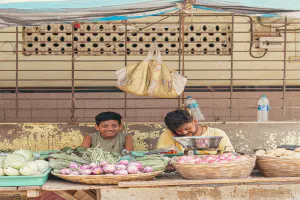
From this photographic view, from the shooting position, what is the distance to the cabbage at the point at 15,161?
3910mm

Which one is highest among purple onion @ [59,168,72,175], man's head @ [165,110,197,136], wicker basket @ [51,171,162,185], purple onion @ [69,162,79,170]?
man's head @ [165,110,197,136]

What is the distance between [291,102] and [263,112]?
180cm

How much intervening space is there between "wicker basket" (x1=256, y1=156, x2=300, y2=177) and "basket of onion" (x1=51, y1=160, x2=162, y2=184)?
902 mm

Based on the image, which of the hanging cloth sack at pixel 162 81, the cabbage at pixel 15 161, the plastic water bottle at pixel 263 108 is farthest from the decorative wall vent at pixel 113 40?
the cabbage at pixel 15 161

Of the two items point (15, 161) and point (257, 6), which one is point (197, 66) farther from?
point (15, 161)

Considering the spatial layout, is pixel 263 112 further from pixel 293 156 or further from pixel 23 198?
pixel 23 198

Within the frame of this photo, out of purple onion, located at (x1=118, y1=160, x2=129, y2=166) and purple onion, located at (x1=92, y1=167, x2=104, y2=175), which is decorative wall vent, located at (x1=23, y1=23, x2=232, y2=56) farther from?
purple onion, located at (x1=92, y1=167, x2=104, y2=175)

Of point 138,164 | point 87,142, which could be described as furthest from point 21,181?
point 87,142

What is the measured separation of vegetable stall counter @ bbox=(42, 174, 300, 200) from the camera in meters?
3.80

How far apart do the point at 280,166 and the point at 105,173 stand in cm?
144

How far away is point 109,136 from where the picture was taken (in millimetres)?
5645

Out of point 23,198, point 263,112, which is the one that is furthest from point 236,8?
point 23,198

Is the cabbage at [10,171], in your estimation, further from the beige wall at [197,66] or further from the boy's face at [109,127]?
the beige wall at [197,66]

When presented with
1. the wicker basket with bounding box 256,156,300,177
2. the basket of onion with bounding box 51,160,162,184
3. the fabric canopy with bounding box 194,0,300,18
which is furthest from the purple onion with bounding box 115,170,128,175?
the fabric canopy with bounding box 194,0,300,18
